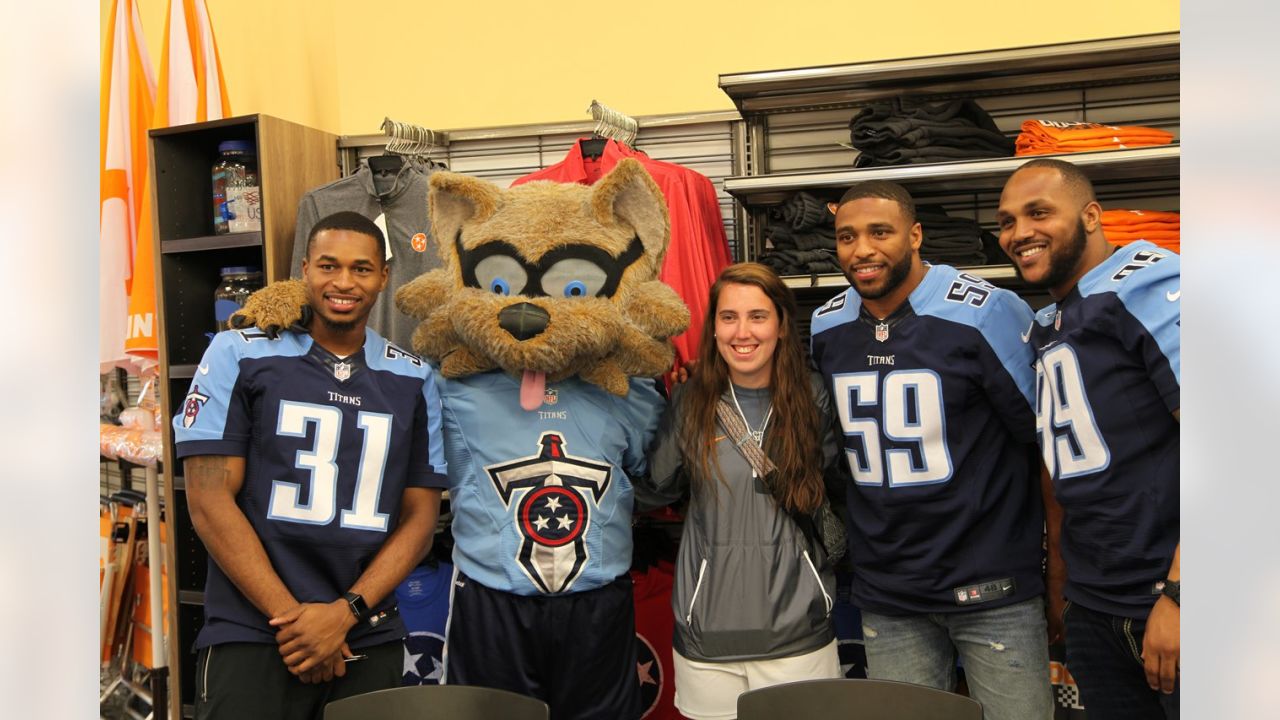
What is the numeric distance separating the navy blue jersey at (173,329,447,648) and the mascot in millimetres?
124

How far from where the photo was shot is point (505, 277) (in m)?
2.36

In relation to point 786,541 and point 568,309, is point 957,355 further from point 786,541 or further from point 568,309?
point 568,309

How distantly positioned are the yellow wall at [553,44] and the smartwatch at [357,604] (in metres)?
2.20

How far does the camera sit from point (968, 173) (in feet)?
9.09

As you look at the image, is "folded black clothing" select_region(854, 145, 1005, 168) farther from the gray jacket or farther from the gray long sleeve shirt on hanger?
the gray long sleeve shirt on hanger

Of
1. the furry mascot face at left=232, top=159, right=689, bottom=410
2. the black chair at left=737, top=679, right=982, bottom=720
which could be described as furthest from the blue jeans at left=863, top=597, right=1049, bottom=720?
the furry mascot face at left=232, top=159, right=689, bottom=410

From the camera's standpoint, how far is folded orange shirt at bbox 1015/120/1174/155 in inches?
109

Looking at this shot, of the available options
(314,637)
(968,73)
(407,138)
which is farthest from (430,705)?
(968,73)

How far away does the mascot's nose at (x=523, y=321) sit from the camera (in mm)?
2207

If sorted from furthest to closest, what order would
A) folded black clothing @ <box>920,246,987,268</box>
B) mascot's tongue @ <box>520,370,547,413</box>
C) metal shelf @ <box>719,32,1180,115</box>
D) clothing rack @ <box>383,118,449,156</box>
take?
clothing rack @ <box>383,118,449,156</box> → folded black clothing @ <box>920,246,987,268</box> → metal shelf @ <box>719,32,1180,115</box> → mascot's tongue @ <box>520,370,547,413</box>

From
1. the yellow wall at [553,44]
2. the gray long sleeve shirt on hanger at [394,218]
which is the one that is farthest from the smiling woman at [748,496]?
the yellow wall at [553,44]

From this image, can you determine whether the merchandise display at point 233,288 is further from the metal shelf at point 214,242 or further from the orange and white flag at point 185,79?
the orange and white flag at point 185,79
